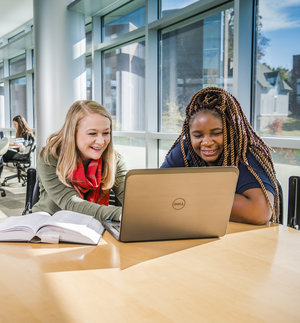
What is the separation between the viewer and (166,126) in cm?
427

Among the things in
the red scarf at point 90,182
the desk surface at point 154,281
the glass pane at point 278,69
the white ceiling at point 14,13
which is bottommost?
the desk surface at point 154,281

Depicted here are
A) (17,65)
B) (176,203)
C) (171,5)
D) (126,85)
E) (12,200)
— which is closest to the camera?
(176,203)

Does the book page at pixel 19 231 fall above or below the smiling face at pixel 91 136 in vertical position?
below

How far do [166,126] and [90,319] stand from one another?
3.62m

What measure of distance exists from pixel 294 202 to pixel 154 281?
932 millimetres

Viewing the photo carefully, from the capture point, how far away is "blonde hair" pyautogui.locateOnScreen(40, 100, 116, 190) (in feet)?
5.80

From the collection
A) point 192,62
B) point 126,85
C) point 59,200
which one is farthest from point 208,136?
point 126,85

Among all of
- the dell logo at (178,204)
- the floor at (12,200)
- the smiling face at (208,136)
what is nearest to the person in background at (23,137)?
the floor at (12,200)

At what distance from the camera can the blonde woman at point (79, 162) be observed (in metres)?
1.73

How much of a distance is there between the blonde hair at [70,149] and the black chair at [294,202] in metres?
0.88

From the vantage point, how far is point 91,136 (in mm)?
1845

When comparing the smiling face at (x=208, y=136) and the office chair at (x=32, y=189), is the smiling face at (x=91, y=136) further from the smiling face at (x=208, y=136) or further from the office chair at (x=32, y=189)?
the smiling face at (x=208, y=136)

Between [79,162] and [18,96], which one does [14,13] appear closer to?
[18,96]

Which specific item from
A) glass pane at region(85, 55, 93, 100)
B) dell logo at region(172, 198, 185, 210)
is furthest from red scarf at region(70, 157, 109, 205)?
glass pane at region(85, 55, 93, 100)
